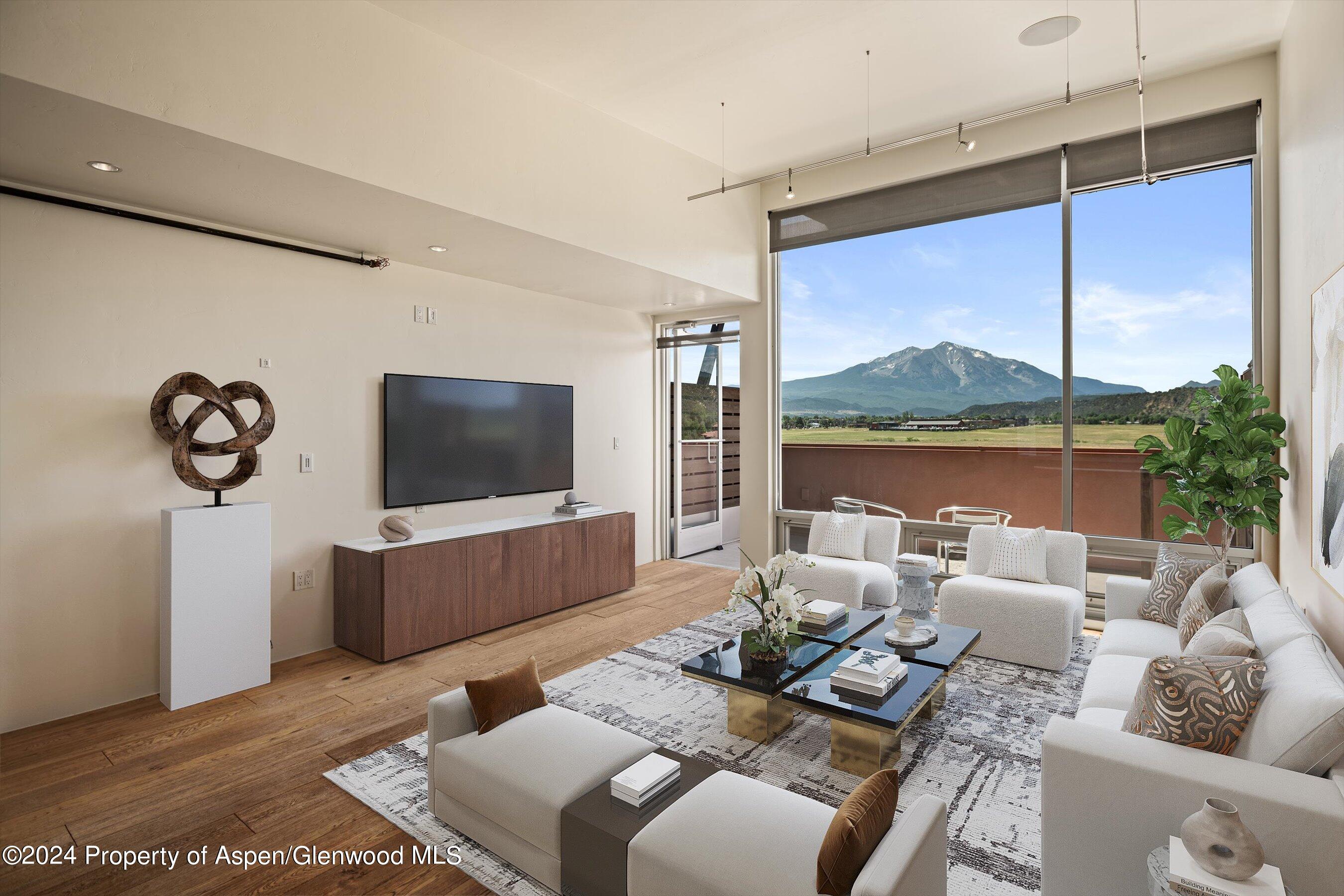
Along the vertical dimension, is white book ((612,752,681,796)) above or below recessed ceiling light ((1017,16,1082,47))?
below

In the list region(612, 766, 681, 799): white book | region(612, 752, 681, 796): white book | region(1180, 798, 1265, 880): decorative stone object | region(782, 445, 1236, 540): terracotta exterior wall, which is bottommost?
region(612, 766, 681, 799): white book

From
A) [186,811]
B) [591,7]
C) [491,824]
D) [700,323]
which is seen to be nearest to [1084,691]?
[491,824]

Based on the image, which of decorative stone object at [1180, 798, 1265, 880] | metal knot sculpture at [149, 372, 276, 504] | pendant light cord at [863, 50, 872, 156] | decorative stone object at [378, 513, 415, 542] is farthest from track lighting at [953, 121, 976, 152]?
metal knot sculpture at [149, 372, 276, 504]

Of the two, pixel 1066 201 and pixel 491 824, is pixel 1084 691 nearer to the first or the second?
pixel 491 824

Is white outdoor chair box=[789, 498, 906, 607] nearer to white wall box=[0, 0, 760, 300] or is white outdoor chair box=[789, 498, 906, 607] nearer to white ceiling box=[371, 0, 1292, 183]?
white wall box=[0, 0, 760, 300]

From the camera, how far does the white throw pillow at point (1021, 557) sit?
4.16 m

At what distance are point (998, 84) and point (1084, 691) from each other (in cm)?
374

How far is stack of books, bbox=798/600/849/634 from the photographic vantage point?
137 inches

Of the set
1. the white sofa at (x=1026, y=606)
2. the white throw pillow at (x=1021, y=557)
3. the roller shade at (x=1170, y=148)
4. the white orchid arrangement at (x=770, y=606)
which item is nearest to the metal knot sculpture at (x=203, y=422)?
the white orchid arrangement at (x=770, y=606)

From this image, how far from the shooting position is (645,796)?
6.25 feet

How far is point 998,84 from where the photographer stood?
426 centimetres

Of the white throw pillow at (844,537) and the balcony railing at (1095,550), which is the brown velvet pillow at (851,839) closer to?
the balcony railing at (1095,550)

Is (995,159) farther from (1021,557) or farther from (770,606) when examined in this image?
(770,606)

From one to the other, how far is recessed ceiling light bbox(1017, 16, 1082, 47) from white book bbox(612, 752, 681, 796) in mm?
4128
